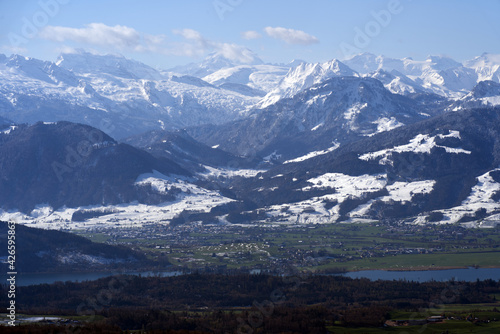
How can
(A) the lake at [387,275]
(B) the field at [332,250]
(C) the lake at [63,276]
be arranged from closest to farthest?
(A) the lake at [387,275] < (C) the lake at [63,276] < (B) the field at [332,250]

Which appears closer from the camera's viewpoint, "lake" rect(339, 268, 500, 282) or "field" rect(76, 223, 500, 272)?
"lake" rect(339, 268, 500, 282)

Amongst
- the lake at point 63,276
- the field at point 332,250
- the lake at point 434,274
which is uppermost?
the field at point 332,250

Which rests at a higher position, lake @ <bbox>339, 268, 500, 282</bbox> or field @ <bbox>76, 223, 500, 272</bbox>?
field @ <bbox>76, 223, 500, 272</bbox>

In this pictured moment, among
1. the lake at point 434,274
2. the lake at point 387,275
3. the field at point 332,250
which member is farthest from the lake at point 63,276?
the lake at point 434,274

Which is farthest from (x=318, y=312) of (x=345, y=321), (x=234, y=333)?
(x=234, y=333)

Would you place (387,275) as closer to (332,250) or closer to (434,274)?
(434,274)

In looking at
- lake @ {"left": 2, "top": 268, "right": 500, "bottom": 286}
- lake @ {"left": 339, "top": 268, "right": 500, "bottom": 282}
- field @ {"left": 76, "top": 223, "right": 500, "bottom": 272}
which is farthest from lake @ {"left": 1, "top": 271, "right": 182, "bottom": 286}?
A: lake @ {"left": 339, "top": 268, "right": 500, "bottom": 282}

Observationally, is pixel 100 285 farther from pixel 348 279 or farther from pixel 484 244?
pixel 484 244

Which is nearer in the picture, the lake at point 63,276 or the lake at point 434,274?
the lake at point 434,274

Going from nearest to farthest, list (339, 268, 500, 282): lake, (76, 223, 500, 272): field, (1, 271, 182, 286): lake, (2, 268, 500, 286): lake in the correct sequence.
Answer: (339, 268, 500, 282): lake, (2, 268, 500, 286): lake, (1, 271, 182, 286): lake, (76, 223, 500, 272): field

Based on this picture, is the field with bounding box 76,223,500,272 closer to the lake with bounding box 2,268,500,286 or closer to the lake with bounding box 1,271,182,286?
the lake with bounding box 2,268,500,286

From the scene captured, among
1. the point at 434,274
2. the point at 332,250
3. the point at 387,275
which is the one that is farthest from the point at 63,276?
the point at 434,274

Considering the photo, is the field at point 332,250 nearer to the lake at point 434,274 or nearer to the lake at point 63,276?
the lake at point 434,274
